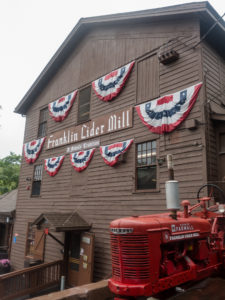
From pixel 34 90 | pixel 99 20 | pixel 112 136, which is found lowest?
pixel 112 136

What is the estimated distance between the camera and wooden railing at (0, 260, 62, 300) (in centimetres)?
977

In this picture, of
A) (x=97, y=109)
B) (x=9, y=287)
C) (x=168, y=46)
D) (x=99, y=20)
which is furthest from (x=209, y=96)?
(x=9, y=287)

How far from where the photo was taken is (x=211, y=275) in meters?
5.34

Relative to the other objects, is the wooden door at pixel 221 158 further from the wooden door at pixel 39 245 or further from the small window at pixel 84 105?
the wooden door at pixel 39 245

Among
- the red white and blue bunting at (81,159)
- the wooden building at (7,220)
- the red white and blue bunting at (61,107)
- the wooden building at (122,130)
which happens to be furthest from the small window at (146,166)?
the wooden building at (7,220)

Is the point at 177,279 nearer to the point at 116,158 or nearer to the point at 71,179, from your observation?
the point at 116,158

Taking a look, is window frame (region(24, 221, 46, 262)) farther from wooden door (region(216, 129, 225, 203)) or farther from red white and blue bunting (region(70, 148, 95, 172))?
wooden door (region(216, 129, 225, 203))

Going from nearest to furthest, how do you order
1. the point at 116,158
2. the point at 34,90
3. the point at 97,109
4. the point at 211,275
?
the point at 211,275 → the point at 116,158 → the point at 97,109 → the point at 34,90

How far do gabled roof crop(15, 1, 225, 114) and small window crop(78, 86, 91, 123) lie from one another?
3.03 m

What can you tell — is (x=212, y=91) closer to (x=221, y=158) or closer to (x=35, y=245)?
(x=221, y=158)

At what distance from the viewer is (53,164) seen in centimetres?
1343

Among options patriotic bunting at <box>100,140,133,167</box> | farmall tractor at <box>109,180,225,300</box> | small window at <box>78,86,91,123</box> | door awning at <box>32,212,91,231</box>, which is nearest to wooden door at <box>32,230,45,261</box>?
door awning at <box>32,212,91,231</box>

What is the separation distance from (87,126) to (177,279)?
29.3 feet

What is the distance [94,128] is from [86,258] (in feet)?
17.7
